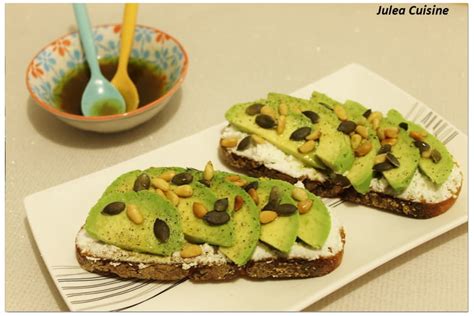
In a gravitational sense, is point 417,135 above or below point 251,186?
above

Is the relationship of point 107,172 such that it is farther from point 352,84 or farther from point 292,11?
point 292,11

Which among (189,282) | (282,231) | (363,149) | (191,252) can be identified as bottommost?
(189,282)

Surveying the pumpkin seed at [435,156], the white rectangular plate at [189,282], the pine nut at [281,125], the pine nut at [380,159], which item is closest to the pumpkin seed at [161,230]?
the white rectangular plate at [189,282]

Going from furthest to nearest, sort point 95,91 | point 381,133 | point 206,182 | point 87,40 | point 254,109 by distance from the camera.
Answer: point 87,40, point 95,91, point 254,109, point 381,133, point 206,182

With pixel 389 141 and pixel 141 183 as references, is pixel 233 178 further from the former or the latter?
pixel 389 141

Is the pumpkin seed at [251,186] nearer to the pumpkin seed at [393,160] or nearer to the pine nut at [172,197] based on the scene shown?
the pine nut at [172,197]

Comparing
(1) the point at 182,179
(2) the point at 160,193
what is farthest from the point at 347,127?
(2) the point at 160,193
